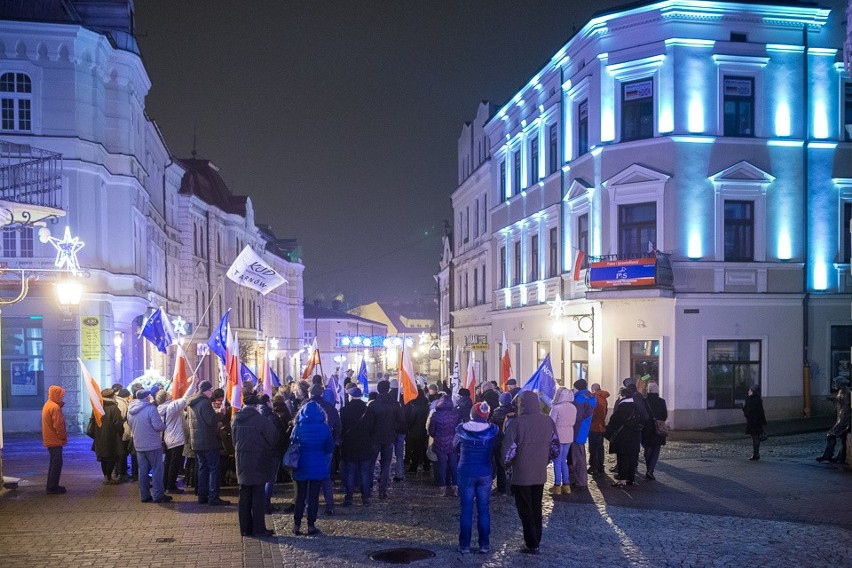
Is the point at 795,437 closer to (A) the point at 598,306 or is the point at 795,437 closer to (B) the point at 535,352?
(A) the point at 598,306

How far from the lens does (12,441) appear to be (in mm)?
22531

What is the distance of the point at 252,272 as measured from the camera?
19484mm

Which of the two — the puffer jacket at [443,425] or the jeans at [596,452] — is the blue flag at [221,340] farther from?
the jeans at [596,452]

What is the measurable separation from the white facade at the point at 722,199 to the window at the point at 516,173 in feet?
26.4

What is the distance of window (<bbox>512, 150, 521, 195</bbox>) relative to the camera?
32656mm

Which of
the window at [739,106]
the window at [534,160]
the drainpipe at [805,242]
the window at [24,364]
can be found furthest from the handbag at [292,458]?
the window at [534,160]

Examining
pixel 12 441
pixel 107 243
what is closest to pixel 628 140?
pixel 107 243

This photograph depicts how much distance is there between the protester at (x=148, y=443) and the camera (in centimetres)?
1249

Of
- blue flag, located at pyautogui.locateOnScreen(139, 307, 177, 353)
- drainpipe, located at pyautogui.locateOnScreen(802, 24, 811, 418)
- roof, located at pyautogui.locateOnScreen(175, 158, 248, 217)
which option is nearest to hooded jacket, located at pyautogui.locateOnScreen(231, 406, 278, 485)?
blue flag, located at pyautogui.locateOnScreen(139, 307, 177, 353)

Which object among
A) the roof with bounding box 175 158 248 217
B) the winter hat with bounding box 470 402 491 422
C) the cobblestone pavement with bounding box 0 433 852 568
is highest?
the roof with bounding box 175 158 248 217

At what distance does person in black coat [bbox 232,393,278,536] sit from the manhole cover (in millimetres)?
1803

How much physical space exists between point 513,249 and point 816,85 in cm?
1308

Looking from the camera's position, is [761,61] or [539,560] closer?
[539,560]

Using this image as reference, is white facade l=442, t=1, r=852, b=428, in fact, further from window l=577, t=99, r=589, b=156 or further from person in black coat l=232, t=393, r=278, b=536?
person in black coat l=232, t=393, r=278, b=536
